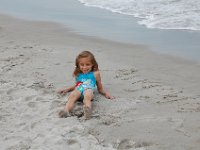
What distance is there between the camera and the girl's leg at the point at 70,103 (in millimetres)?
4691

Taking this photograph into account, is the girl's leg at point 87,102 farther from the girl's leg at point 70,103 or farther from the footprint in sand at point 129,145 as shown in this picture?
the footprint in sand at point 129,145

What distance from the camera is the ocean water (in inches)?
317

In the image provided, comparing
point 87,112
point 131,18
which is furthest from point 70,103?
point 131,18

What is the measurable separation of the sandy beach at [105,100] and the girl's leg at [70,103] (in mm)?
90

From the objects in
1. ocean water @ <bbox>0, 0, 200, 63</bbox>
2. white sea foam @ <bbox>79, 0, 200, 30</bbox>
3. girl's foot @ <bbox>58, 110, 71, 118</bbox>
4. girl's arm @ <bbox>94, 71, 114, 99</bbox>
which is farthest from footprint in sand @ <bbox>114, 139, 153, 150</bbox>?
white sea foam @ <bbox>79, 0, 200, 30</bbox>

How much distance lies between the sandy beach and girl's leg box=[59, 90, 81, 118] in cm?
9

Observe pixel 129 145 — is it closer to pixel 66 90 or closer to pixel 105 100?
pixel 105 100

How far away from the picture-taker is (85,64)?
5.29m

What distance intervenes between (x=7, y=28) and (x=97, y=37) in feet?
8.36

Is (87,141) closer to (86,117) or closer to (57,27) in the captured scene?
(86,117)

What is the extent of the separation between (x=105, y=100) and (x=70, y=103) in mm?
519

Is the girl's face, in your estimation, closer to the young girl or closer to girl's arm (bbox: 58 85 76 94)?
the young girl

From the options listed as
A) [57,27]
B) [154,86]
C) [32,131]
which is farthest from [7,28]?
[32,131]

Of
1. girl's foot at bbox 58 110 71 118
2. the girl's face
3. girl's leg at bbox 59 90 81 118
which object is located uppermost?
the girl's face
